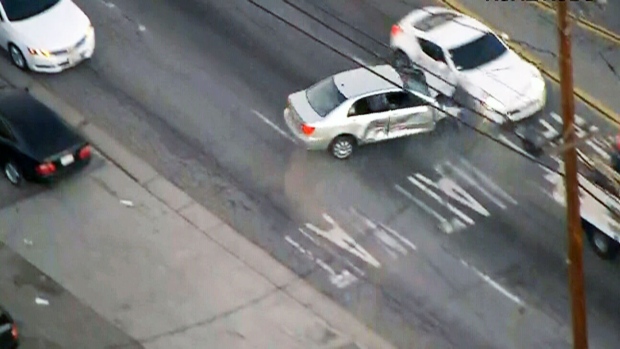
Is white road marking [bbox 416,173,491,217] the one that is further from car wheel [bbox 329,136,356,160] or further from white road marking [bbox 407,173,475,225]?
car wheel [bbox 329,136,356,160]

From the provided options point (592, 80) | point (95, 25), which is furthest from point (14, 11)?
point (592, 80)

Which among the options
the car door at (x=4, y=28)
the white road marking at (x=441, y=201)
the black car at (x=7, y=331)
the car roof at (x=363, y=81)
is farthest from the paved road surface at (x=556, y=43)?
the black car at (x=7, y=331)

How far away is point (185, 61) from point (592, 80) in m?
8.34

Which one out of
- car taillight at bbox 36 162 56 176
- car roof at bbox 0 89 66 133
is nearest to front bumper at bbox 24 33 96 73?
car roof at bbox 0 89 66 133

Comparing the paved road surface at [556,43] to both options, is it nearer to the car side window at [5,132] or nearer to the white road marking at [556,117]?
the white road marking at [556,117]

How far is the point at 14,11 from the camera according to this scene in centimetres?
2400

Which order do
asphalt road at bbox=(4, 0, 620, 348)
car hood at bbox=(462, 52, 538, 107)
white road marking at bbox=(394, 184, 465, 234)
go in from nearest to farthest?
asphalt road at bbox=(4, 0, 620, 348) → white road marking at bbox=(394, 184, 465, 234) → car hood at bbox=(462, 52, 538, 107)

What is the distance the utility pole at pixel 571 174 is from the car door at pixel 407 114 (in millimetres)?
7797

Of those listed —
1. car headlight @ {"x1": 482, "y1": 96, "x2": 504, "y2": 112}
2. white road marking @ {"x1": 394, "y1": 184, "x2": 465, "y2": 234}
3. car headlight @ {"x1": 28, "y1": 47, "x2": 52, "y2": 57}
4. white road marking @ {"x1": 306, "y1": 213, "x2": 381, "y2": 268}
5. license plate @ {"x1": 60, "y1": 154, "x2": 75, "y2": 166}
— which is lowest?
license plate @ {"x1": 60, "y1": 154, "x2": 75, "y2": 166}

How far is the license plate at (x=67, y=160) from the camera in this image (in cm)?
2133

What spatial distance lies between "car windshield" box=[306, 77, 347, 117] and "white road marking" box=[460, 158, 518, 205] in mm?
2676

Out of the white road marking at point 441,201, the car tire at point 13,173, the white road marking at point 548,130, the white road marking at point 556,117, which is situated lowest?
the car tire at point 13,173

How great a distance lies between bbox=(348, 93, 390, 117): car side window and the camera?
22.3m

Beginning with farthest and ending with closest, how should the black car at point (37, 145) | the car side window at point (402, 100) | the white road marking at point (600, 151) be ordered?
1. the car side window at point (402, 100)
2. the white road marking at point (600, 151)
3. the black car at point (37, 145)
